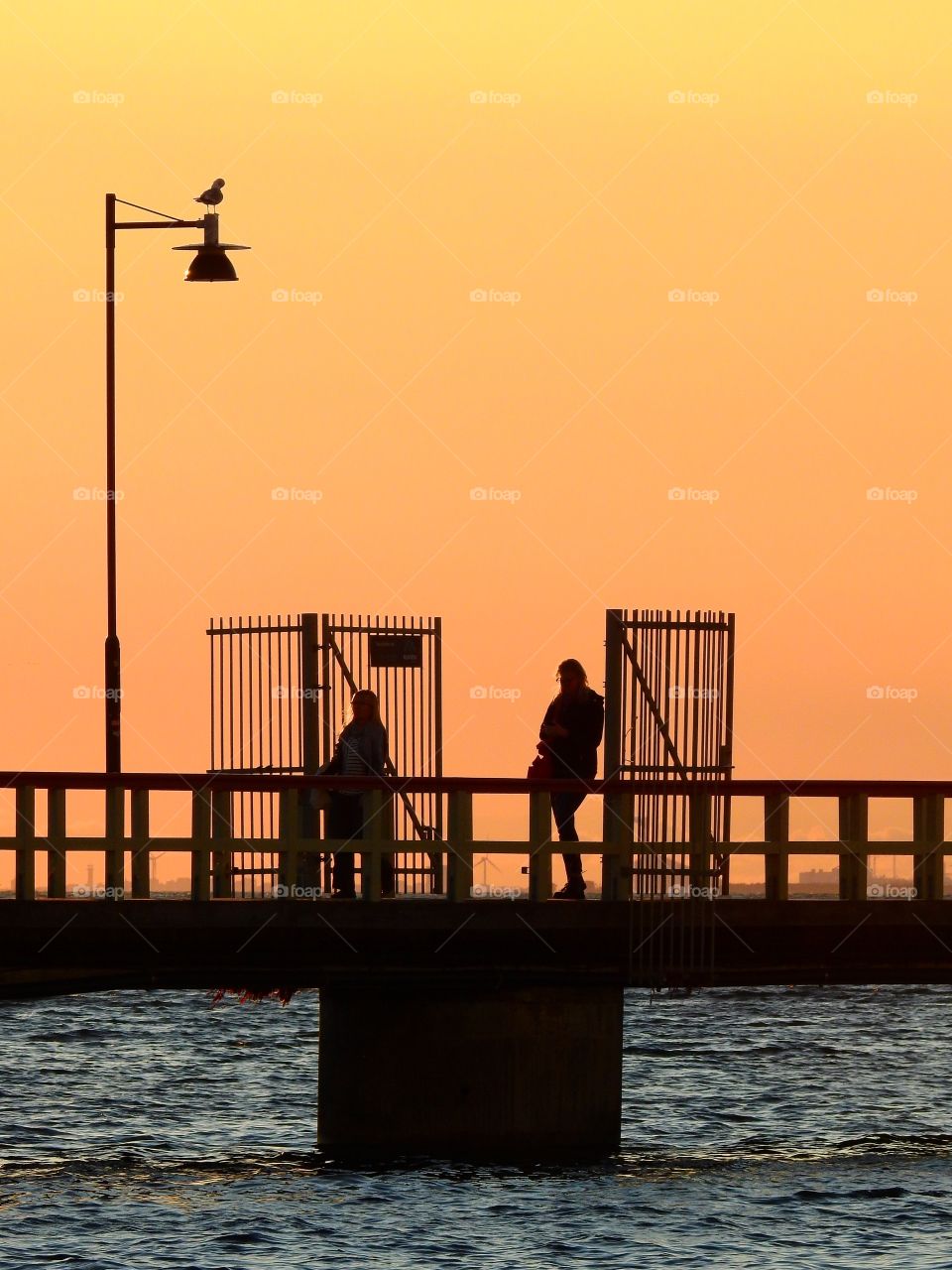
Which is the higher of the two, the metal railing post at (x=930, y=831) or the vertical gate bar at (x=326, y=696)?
the vertical gate bar at (x=326, y=696)

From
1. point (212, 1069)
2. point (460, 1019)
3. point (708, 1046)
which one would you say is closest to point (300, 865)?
point (460, 1019)

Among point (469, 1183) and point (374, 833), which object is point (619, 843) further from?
point (469, 1183)

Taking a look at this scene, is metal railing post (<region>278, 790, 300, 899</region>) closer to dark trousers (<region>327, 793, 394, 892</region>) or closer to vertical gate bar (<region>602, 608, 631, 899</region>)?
dark trousers (<region>327, 793, 394, 892</region>)

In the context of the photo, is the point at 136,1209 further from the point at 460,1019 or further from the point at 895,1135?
the point at 895,1135

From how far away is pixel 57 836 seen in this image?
69.7 ft

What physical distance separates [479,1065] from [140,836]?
3.67 meters

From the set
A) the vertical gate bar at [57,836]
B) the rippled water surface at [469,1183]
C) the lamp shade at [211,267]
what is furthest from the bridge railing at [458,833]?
the lamp shade at [211,267]

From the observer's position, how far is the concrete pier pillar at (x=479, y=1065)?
901 inches

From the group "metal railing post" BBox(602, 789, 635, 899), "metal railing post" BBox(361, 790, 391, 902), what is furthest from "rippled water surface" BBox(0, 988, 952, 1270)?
"metal railing post" BBox(602, 789, 635, 899)

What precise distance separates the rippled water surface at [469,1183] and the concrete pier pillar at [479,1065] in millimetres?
270

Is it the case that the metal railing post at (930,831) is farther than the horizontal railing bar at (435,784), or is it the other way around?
the metal railing post at (930,831)

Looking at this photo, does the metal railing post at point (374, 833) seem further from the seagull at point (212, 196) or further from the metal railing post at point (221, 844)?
the seagull at point (212, 196)

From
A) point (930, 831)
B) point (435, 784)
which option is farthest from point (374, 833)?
point (930, 831)

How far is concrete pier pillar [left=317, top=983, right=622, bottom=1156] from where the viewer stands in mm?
22875
